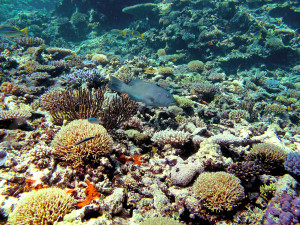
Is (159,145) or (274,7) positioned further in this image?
(274,7)

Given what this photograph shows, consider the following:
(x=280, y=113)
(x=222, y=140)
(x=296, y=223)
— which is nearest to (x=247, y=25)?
(x=280, y=113)

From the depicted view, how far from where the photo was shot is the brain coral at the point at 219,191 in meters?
2.64

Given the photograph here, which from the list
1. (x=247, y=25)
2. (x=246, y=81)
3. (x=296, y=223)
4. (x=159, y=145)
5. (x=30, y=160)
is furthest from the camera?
(x=247, y=25)

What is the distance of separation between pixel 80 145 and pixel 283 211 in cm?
338

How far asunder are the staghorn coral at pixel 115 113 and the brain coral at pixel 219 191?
255 centimetres

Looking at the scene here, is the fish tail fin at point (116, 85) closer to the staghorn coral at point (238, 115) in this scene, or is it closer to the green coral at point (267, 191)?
the green coral at point (267, 191)

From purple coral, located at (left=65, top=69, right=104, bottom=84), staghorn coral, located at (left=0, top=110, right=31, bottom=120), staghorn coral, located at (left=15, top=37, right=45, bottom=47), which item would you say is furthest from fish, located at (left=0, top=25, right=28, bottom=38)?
staghorn coral, located at (left=0, top=110, right=31, bottom=120)

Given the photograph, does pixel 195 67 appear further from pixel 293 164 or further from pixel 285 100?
pixel 293 164

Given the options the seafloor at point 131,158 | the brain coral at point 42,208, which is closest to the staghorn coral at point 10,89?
the seafloor at point 131,158

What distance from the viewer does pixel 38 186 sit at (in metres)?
2.70

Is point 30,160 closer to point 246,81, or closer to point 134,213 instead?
point 134,213

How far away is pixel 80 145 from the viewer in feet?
9.63

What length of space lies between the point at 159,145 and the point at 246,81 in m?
10.8

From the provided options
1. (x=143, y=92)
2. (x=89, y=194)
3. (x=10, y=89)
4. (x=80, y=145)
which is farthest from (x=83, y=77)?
(x=89, y=194)
